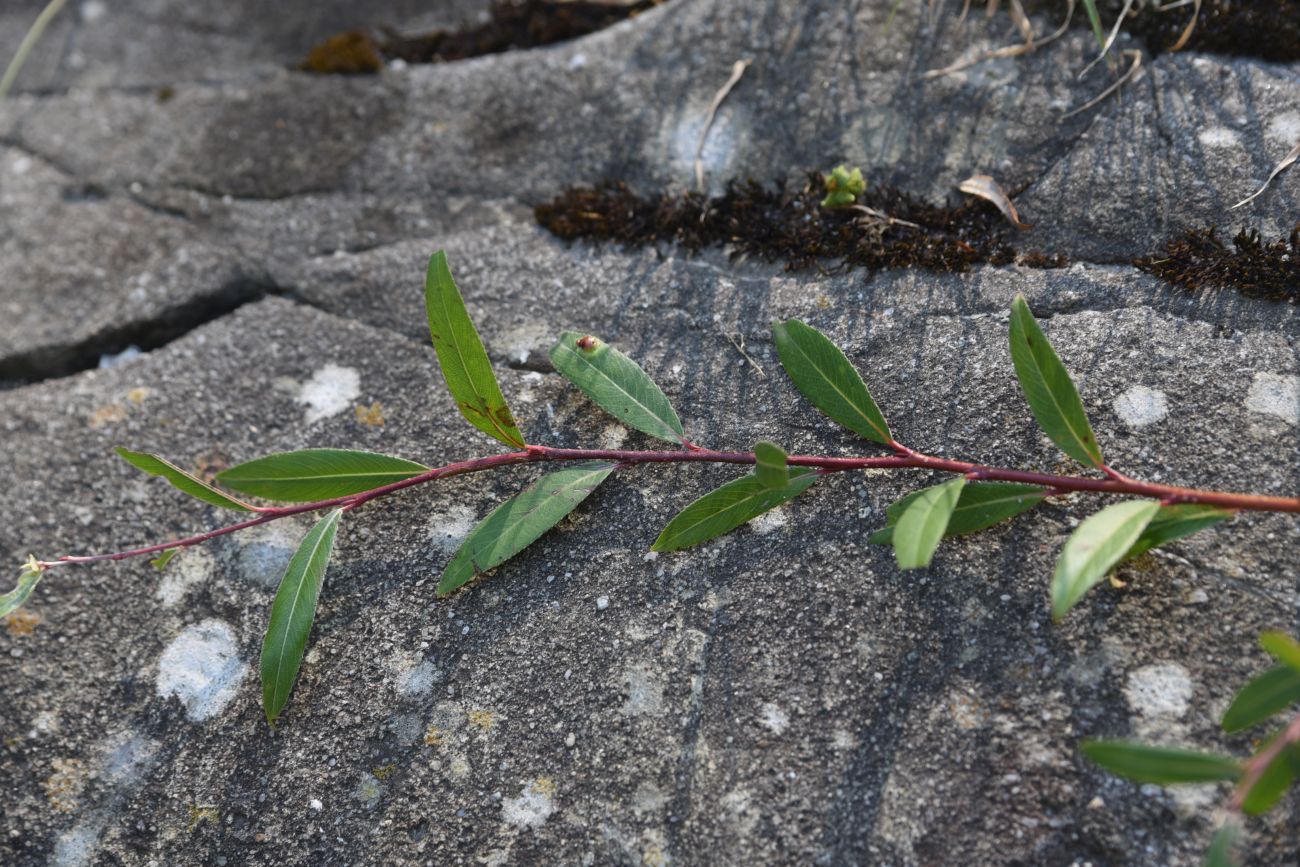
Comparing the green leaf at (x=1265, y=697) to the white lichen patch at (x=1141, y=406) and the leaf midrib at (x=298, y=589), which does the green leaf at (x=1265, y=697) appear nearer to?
the white lichen patch at (x=1141, y=406)

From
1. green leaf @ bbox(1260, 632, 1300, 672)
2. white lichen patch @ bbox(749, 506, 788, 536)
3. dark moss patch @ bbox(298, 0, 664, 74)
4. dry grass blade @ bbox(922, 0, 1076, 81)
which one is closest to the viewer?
green leaf @ bbox(1260, 632, 1300, 672)

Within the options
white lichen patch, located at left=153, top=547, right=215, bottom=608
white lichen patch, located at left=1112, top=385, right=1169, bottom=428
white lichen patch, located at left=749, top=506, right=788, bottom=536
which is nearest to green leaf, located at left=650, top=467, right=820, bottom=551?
white lichen patch, located at left=749, top=506, right=788, bottom=536

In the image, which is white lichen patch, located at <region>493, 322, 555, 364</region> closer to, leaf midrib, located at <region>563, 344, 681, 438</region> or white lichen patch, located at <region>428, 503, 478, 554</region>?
leaf midrib, located at <region>563, 344, 681, 438</region>

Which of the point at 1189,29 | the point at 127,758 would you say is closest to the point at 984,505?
the point at 1189,29

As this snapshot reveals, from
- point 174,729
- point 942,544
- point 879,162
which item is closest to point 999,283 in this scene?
point 879,162

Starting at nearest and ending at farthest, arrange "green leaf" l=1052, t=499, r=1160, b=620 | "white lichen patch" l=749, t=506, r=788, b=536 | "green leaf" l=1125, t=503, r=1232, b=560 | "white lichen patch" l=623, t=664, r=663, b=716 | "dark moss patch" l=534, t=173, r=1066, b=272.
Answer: "green leaf" l=1052, t=499, r=1160, b=620, "green leaf" l=1125, t=503, r=1232, b=560, "white lichen patch" l=623, t=664, r=663, b=716, "white lichen patch" l=749, t=506, r=788, b=536, "dark moss patch" l=534, t=173, r=1066, b=272
